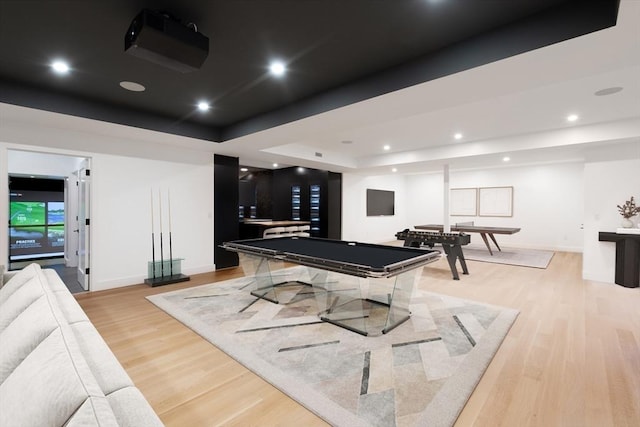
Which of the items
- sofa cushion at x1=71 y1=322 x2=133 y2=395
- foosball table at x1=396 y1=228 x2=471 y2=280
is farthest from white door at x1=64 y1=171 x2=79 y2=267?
foosball table at x1=396 y1=228 x2=471 y2=280

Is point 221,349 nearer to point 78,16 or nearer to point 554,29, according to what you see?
point 78,16

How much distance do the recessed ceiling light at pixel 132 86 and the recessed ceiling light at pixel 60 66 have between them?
1.46 ft

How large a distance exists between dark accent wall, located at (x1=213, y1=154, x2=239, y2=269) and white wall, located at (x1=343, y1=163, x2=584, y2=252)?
12.2 feet

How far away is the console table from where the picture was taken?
4531 mm

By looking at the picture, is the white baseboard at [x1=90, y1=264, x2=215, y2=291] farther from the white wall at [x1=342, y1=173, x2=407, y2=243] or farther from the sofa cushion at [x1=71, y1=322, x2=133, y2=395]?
the white wall at [x1=342, y1=173, x2=407, y2=243]

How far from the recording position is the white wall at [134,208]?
4383 mm

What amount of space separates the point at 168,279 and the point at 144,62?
3351mm

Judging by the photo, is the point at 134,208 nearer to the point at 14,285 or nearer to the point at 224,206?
the point at 224,206

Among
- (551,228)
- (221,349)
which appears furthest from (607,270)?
(221,349)

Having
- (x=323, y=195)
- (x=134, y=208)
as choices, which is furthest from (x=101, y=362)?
(x=323, y=195)

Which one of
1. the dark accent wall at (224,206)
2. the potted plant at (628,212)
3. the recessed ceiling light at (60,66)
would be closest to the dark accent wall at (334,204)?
the dark accent wall at (224,206)

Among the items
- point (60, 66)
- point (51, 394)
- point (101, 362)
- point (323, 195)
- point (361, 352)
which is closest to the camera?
point (51, 394)

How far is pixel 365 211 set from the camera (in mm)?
9672

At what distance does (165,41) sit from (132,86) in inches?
62.6
